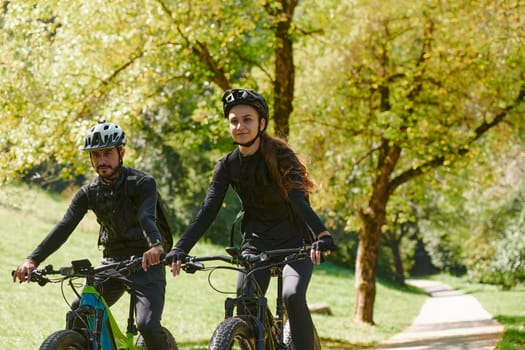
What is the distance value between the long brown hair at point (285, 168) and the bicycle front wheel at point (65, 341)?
5.66 feet

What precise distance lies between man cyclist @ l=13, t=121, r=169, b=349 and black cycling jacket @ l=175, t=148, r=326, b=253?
1.52 feet

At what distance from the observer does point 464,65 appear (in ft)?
49.6

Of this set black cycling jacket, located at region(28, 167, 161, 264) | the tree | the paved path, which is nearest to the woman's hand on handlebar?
black cycling jacket, located at region(28, 167, 161, 264)

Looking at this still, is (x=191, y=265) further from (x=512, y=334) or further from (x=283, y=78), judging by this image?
(x=512, y=334)

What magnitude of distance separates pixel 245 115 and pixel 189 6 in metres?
6.72

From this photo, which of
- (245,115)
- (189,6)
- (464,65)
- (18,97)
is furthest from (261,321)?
(464,65)

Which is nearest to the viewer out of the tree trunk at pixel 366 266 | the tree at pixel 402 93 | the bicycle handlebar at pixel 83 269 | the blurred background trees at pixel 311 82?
the bicycle handlebar at pixel 83 269

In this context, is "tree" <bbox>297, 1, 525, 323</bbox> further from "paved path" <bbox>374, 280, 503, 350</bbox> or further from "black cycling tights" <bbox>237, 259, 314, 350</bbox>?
"black cycling tights" <bbox>237, 259, 314, 350</bbox>

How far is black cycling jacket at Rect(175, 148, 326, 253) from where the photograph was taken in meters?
5.38

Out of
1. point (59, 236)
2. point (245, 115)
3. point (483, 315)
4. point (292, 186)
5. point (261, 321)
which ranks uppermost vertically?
point (245, 115)

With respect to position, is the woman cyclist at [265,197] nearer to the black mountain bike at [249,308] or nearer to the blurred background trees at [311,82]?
the black mountain bike at [249,308]

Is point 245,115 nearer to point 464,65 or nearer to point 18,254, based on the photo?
point 464,65

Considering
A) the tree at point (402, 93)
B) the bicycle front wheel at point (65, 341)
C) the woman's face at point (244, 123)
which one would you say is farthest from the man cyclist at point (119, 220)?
the tree at point (402, 93)

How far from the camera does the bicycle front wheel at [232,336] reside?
463cm
